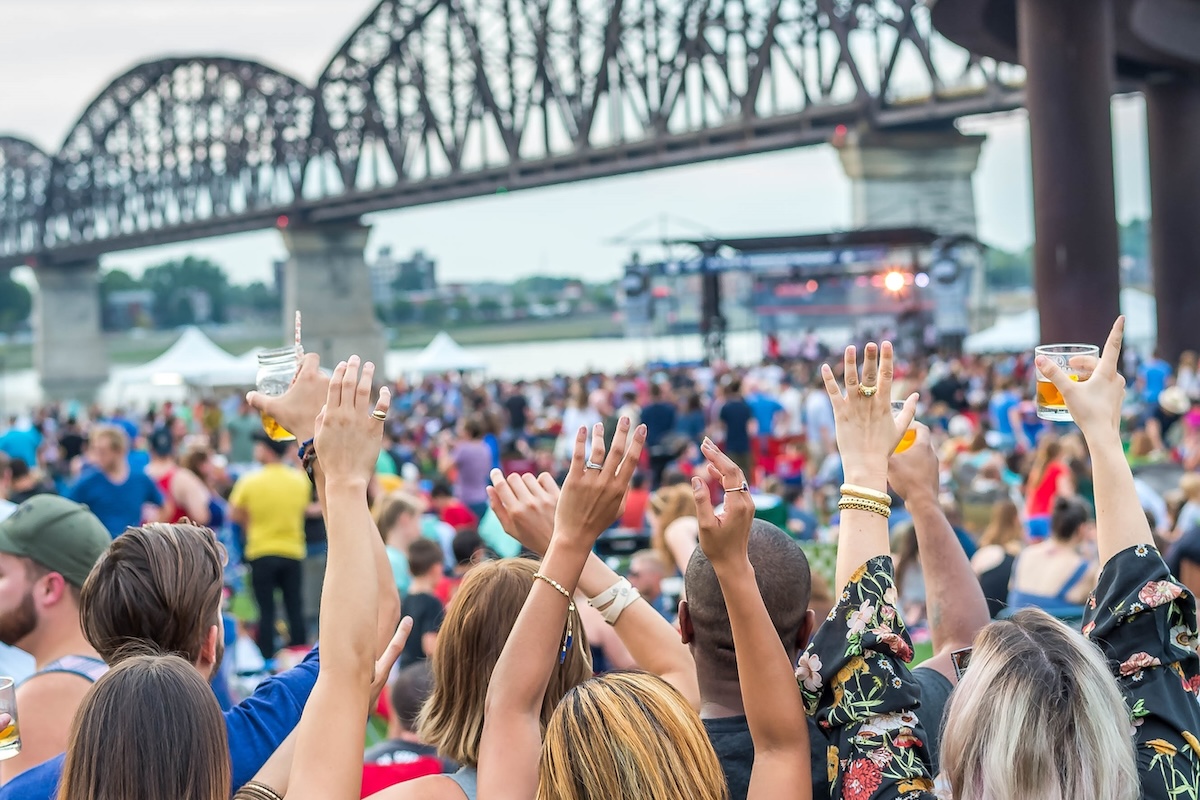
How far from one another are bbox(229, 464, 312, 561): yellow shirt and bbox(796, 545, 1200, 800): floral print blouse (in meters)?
6.77

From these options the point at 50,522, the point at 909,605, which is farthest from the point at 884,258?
the point at 50,522

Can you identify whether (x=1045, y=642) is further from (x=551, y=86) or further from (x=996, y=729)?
(x=551, y=86)

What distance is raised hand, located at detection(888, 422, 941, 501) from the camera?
119 inches

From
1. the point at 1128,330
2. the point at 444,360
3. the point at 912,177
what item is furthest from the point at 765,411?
the point at 444,360

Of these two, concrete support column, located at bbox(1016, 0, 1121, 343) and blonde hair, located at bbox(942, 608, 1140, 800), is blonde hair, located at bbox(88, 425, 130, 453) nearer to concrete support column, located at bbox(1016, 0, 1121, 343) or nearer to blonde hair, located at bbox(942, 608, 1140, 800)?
blonde hair, located at bbox(942, 608, 1140, 800)

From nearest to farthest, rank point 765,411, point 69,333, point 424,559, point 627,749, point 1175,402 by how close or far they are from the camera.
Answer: point 627,749, point 424,559, point 1175,402, point 765,411, point 69,333

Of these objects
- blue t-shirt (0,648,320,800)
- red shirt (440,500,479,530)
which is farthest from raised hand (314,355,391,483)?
red shirt (440,500,479,530)

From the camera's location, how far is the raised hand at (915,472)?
303cm

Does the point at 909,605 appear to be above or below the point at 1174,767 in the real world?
below

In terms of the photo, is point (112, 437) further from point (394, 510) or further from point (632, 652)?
point (632, 652)

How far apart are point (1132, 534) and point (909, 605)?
15.2 ft

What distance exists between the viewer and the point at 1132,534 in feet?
7.99

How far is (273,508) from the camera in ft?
28.3

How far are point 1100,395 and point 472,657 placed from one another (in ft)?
4.44
